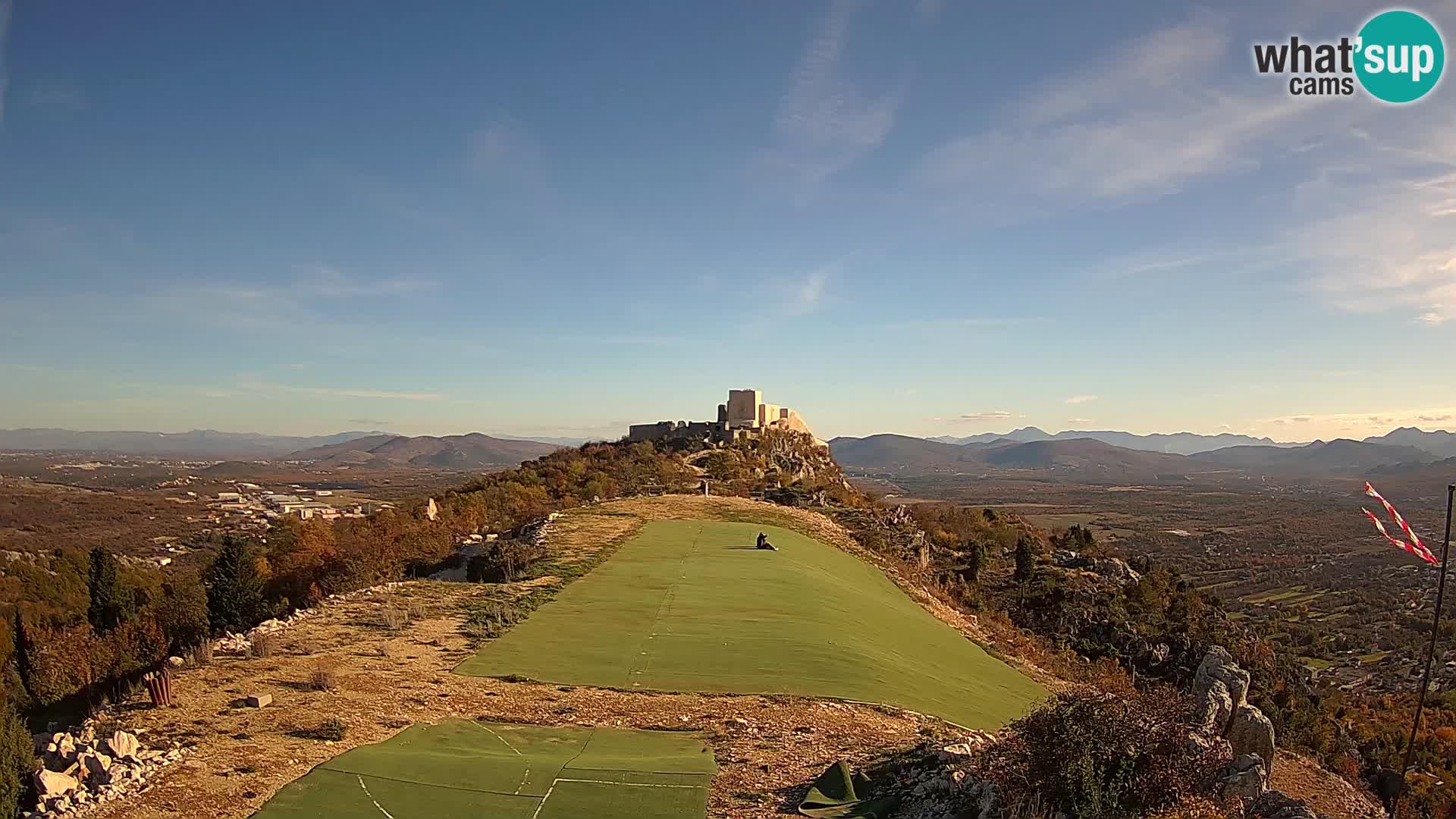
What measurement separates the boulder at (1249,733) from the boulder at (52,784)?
12312 millimetres

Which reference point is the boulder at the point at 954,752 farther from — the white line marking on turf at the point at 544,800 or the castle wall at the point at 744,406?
the castle wall at the point at 744,406

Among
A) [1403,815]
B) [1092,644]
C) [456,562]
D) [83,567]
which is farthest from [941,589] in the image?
[83,567]

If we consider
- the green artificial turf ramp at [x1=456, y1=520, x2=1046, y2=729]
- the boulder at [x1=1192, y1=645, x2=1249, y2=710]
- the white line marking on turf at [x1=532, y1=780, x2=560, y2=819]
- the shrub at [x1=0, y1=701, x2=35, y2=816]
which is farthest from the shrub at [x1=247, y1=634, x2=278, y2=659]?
the boulder at [x1=1192, y1=645, x2=1249, y2=710]

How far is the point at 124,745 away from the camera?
8492 millimetres

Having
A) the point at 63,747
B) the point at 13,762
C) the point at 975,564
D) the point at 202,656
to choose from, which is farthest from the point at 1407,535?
the point at 975,564

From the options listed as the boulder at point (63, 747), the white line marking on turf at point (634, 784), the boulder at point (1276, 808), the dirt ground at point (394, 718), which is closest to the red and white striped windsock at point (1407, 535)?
the boulder at point (1276, 808)

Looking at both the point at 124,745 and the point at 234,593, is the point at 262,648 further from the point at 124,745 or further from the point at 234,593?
the point at 234,593

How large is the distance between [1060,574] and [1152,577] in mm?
8976

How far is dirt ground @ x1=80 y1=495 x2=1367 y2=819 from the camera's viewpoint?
27.2 feet

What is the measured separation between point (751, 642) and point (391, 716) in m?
6.28

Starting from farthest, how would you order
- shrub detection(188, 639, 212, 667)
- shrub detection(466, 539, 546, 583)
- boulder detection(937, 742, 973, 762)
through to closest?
shrub detection(466, 539, 546, 583), shrub detection(188, 639, 212, 667), boulder detection(937, 742, 973, 762)

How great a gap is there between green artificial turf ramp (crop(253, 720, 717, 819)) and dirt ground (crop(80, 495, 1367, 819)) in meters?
0.32

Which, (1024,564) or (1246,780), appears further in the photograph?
(1024,564)

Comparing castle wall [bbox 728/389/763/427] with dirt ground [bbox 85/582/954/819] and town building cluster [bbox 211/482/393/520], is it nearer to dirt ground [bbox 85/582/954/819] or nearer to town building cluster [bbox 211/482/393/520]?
town building cluster [bbox 211/482/393/520]
